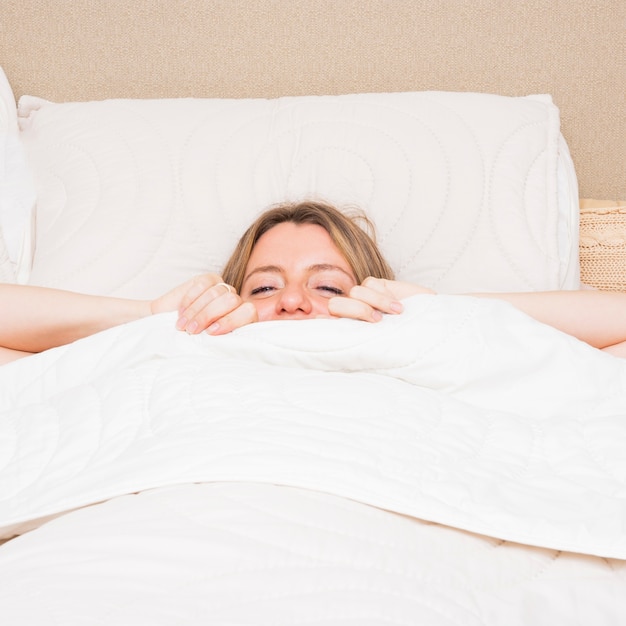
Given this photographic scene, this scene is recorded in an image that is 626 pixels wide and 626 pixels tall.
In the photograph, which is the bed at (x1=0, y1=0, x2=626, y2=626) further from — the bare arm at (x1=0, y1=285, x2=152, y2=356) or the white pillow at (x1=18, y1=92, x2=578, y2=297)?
the bare arm at (x1=0, y1=285, x2=152, y2=356)

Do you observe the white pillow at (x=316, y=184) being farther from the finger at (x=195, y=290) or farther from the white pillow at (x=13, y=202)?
the finger at (x=195, y=290)

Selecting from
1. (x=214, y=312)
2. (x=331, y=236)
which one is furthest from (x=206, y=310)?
(x=331, y=236)

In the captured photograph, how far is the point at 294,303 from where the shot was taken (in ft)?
3.31

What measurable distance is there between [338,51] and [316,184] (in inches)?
14.2

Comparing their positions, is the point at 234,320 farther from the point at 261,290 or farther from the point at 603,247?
the point at 603,247

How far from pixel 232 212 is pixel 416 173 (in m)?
0.35

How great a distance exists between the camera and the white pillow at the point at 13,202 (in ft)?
4.29

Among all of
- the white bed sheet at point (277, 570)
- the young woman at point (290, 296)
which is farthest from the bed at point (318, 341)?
the young woman at point (290, 296)

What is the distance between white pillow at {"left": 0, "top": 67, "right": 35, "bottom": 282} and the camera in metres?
1.31

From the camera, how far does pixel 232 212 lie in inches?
50.9

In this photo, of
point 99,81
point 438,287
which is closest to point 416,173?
point 438,287

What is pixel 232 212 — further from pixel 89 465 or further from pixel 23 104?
pixel 89 465

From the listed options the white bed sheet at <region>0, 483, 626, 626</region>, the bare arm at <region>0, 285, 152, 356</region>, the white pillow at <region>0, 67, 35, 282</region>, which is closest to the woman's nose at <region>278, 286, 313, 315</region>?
the bare arm at <region>0, 285, 152, 356</region>

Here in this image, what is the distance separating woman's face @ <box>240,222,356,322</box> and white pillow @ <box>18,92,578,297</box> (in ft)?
0.53
